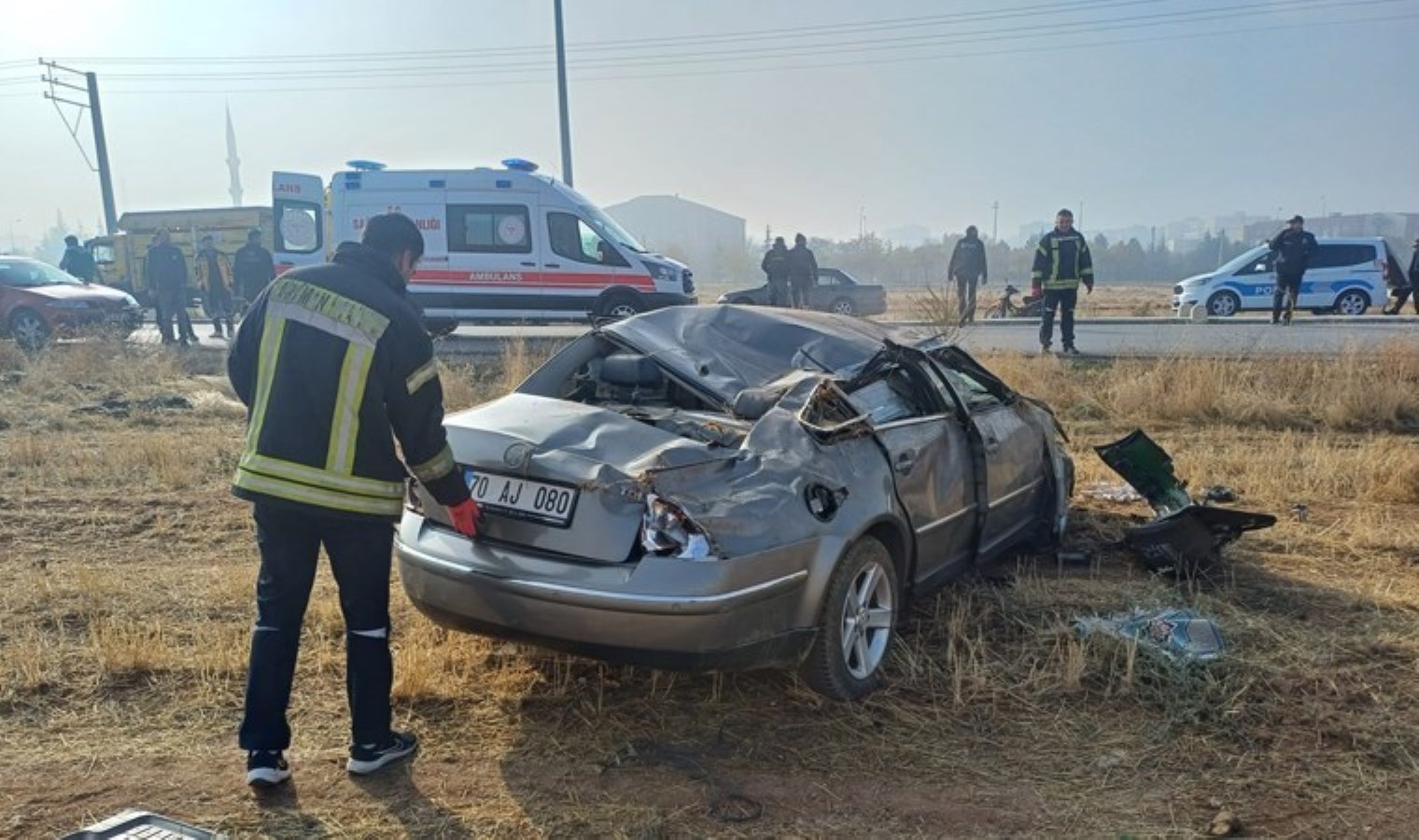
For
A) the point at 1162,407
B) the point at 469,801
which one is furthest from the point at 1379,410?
the point at 469,801

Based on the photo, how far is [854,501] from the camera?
353 centimetres

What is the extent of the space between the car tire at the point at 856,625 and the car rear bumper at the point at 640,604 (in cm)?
12

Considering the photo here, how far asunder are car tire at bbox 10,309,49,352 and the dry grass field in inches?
461

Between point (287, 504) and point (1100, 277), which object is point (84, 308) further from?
point (1100, 277)

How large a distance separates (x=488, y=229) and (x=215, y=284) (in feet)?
21.0

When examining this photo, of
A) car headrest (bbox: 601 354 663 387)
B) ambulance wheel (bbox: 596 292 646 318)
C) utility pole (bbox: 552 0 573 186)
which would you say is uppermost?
utility pole (bbox: 552 0 573 186)

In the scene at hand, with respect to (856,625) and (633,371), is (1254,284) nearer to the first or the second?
(633,371)

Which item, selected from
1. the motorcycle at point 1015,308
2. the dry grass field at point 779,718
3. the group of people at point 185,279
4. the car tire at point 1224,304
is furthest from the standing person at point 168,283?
the car tire at point 1224,304

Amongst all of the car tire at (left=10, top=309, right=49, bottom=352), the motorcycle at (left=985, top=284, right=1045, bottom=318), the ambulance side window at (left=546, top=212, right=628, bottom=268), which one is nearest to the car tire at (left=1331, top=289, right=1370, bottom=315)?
the motorcycle at (left=985, top=284, right=1045, bottom=318)

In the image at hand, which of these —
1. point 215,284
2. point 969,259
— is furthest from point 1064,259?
point 215,284

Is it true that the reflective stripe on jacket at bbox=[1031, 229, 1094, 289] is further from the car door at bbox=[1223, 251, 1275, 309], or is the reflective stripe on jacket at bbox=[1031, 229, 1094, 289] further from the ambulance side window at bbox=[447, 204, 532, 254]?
the car door at bbox=[1223, 251, 1275, 309]

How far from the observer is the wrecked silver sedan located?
3.11m

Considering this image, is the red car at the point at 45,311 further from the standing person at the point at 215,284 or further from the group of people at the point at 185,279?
the standing person at the point at 215,284

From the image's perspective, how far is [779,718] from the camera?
11.6 ft
